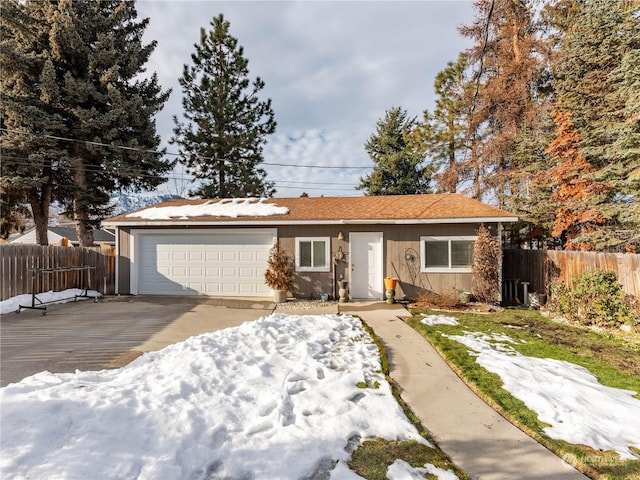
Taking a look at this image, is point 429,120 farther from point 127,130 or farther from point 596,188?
point 127,130

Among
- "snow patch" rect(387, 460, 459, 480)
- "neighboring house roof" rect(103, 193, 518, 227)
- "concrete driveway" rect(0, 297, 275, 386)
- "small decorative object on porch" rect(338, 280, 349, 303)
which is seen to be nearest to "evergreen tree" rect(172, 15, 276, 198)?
"neighboring house roof" rect(103, 193, 518, 227)

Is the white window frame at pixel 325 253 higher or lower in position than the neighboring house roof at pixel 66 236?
lower

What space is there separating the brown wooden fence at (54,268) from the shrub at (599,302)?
563 inches

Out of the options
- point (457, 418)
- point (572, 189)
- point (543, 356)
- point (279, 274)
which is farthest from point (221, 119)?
point (457, 418)

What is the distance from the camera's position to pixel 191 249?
10.5m

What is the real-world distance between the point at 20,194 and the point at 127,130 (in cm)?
589

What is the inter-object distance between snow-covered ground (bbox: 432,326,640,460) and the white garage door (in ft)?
23.8

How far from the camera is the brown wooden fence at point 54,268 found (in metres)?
8.19

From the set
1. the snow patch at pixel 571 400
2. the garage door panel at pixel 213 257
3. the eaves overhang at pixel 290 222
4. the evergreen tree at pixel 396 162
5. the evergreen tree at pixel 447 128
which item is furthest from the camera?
the evergreen tree at pixel 396 162

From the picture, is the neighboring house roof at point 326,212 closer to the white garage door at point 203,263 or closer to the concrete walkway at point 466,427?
the white garage door at point 203,263

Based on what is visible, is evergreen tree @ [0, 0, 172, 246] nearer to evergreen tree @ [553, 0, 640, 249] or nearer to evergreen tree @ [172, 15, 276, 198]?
evergreen tree @ [172, 15, 276, 198]

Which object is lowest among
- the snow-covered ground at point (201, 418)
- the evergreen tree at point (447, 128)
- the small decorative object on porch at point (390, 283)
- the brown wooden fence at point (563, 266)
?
the snow-covered ground at point (201, 418)

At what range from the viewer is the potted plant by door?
941cm

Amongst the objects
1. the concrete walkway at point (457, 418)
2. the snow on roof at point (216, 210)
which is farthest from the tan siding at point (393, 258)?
the concrete walkway at point (457, 418)
